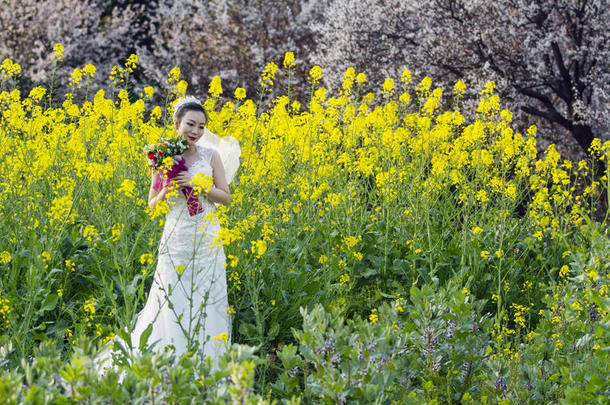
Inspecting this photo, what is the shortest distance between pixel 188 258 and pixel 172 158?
538mm

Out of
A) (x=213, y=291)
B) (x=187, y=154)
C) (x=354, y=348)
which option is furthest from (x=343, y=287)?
(x=354, y=348)

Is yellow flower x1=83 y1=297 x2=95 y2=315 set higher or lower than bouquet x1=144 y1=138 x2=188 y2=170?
lower

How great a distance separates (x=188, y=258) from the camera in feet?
12.2

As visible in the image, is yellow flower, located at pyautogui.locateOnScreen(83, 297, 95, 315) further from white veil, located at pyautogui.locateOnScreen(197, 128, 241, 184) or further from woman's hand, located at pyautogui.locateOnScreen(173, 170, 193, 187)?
white veil, located at pyautogui.locateOnScreen(197, 128, 241, 184)

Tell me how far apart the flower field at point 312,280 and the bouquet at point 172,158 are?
215 millimetres

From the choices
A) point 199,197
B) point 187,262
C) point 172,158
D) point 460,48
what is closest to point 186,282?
point 187,262

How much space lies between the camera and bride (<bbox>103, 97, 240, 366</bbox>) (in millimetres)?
3637

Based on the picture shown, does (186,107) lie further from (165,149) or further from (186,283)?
(186,283)

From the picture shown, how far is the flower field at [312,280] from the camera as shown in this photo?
7.77 feet

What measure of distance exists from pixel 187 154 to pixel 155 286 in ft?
2.44

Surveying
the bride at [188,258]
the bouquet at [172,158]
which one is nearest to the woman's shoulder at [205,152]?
the bride at [188,258]

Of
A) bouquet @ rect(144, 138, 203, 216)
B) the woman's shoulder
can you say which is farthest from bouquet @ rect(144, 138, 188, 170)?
the woman's shoulder

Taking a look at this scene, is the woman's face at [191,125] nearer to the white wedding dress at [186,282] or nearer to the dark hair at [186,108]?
the dark hair at [186,108]

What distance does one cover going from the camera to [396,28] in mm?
8906
